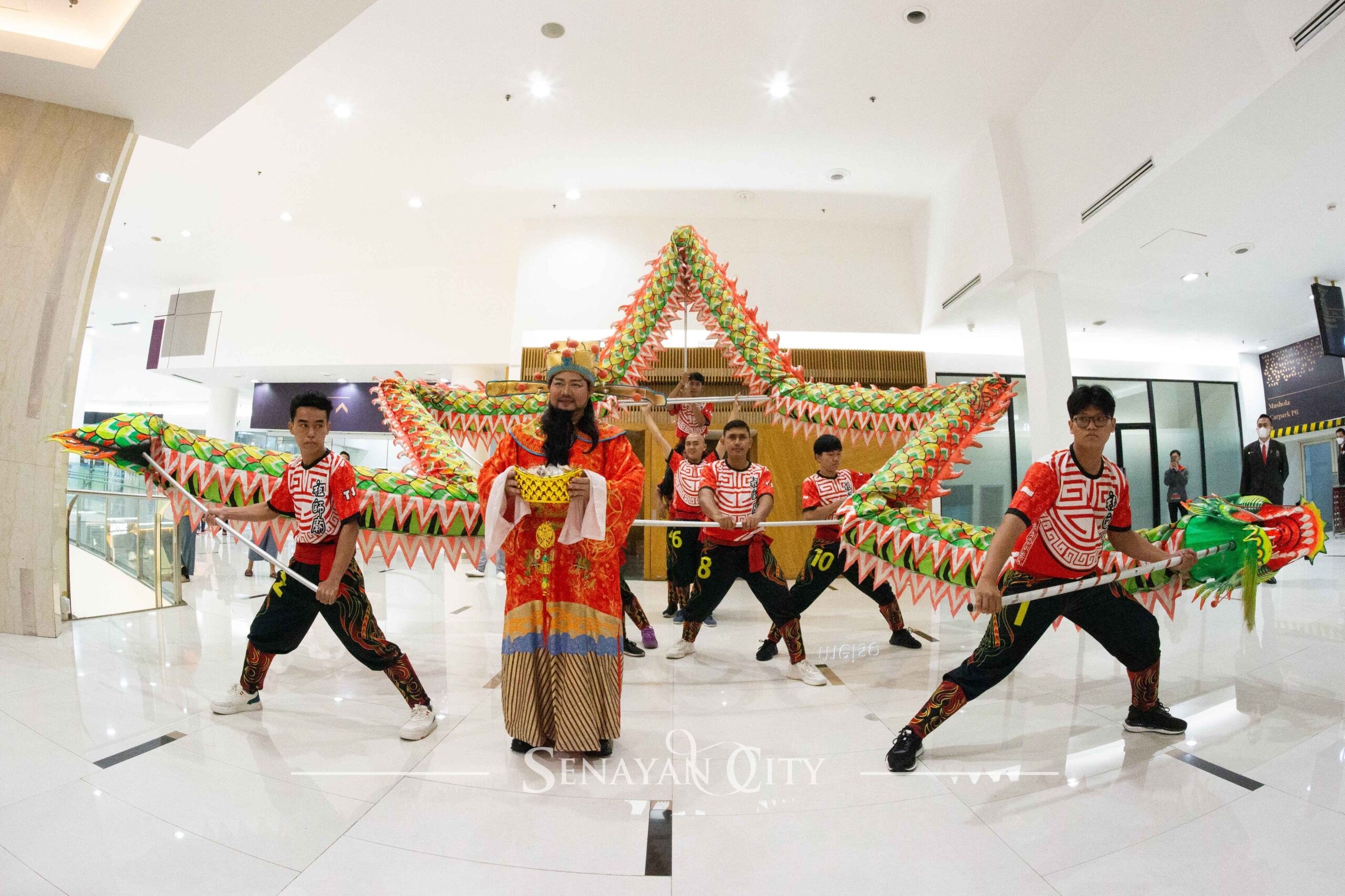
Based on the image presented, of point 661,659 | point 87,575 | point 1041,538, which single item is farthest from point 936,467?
point 87,575

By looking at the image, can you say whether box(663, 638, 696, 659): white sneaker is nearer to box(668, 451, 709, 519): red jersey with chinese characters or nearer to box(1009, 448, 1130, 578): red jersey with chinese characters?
box(668, 451, 709, 519): red jersey with chinese characters

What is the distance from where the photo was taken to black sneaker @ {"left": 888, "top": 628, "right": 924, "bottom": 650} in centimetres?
390

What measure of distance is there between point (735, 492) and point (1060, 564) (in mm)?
1651

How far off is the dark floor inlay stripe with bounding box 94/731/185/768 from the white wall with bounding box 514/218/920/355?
597 cm

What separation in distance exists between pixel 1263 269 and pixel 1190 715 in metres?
6.80

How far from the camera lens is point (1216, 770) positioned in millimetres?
2002

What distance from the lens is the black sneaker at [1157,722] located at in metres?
2.32

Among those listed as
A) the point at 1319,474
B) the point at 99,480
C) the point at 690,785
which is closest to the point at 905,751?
the point at 690,785

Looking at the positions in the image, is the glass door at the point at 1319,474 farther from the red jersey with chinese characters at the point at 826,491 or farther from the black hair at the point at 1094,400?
the black hair at the point at 1094,400

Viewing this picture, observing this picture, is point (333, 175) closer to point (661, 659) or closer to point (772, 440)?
point (772, 440)

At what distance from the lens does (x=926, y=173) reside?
704 cm

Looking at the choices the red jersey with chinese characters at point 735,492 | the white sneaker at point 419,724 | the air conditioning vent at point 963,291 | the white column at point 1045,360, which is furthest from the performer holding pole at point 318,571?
the air conditioning vent at point 963,291

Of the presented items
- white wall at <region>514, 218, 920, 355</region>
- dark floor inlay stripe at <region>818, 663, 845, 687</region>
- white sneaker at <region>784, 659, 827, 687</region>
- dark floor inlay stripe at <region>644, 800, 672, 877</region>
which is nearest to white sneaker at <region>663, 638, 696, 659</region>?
white sneaker at <region>784, 659, 827, 687</region>

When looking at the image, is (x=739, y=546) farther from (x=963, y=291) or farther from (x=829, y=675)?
(x=963, y=291)
